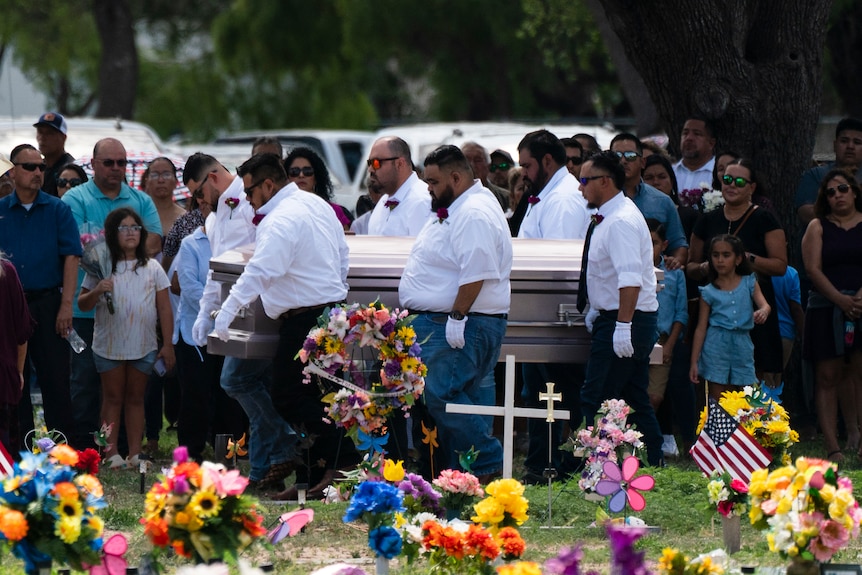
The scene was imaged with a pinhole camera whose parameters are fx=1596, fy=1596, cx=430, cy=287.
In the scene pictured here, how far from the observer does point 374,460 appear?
708cm

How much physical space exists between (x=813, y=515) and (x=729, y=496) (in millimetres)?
1440

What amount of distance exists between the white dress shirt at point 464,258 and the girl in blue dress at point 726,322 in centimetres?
181

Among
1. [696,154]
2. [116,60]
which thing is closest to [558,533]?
[696,154]

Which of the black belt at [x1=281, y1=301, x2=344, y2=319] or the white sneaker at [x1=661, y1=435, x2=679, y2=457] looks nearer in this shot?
the black belt at [x1=281, y1=301, x2=344, y2=319]

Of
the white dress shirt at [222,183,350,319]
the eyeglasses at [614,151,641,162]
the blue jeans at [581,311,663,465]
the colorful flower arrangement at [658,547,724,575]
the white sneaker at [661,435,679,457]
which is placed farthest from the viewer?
the eyeglasses at [614,151,641,162]

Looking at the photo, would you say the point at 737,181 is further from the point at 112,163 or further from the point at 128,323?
the point at 112,163

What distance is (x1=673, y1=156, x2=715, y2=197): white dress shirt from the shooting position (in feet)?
35.3

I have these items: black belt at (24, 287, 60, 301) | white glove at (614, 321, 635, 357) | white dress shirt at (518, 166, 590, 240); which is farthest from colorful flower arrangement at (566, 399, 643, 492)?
black belt at (24, 287, 60, 301)

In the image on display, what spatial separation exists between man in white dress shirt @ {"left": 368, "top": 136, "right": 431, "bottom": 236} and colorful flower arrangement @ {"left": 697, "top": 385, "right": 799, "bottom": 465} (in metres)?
2.72

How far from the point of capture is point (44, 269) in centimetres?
892

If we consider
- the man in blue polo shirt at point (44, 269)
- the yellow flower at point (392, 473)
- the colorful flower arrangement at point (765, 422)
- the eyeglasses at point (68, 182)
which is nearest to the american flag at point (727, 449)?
the colorful flower arrangement at point (765, 422)

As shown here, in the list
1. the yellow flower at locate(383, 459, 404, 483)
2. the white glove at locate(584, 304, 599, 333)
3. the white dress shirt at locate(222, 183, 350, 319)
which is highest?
the white dress shirt at locate(222, 183, 350, 319)

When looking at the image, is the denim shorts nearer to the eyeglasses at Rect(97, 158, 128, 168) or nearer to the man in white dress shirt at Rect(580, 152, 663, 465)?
the eyeglasses at Rect(97, 158, 128, 168)

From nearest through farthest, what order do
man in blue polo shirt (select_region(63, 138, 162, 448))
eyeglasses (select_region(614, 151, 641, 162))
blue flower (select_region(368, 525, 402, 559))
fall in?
blue flower (select_region(368, 525, 402, 559)) → eyeglasses (select_region(614, 151, 641, 162)) → man in blue polo shirt (select_region(63, 138, 162, 448))
